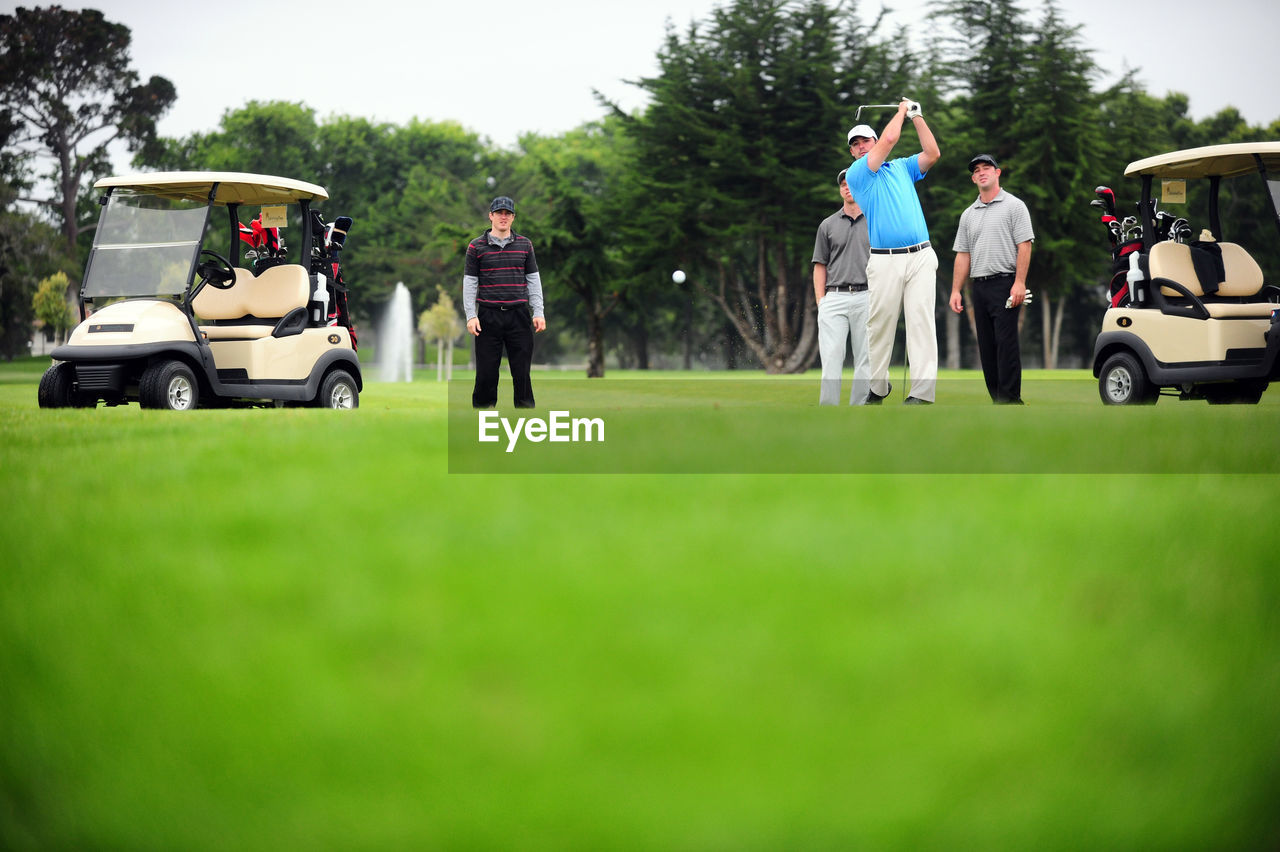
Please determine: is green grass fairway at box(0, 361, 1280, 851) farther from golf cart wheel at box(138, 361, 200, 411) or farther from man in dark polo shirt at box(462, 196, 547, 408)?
golf cart wheel at box(138, 361, 200, 411)

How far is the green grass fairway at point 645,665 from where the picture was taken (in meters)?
2.42

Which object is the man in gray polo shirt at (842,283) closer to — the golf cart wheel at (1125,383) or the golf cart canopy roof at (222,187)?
the golf cart wheel at (1125,383)

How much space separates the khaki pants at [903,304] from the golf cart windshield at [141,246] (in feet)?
23.0

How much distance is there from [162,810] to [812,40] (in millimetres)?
35524

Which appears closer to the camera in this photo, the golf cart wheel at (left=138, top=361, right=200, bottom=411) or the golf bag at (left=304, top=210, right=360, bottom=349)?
the golf cart wheel at (left=138, top=361, right=200, bottom=411)

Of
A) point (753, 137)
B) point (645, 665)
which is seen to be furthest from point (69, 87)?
point (645, 665)

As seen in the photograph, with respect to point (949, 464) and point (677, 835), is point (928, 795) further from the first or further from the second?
point (949, 464)

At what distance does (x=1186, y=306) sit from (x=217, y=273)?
31.7 feet

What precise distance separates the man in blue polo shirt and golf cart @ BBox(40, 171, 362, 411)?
20.4ft

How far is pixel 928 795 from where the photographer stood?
8.12 feet

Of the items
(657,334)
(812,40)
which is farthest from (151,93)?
(812,40)

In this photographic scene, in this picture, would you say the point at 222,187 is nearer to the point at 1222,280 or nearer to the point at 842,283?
the point at 842,283

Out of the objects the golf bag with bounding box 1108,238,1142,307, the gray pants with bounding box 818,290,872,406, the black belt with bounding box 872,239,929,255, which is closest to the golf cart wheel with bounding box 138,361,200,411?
the gray pants with bounding box 818,290,872,406

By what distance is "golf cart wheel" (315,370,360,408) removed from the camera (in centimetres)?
1158
